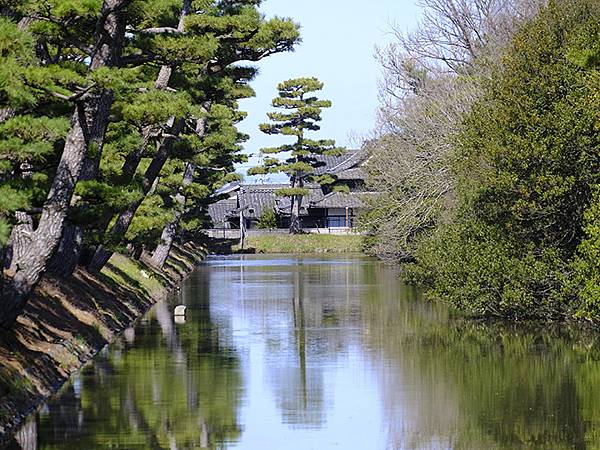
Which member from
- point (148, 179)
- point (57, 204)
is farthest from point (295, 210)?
point (57, 204)

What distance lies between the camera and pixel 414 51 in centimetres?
3747

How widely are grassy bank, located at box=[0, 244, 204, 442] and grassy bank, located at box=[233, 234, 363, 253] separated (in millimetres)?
34095

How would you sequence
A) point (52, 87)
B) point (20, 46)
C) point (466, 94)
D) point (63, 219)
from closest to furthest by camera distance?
point (20, 46), point (52, 87), point (63, 219), point (466, 94)

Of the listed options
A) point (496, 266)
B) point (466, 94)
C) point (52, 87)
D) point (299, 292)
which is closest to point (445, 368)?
point (496, 266)

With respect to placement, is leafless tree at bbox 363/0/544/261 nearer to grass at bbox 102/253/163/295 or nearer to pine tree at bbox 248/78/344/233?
grass at bbox 102/253/163/295

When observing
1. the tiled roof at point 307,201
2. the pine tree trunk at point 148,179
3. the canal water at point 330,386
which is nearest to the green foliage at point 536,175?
the canal water at point 330,386

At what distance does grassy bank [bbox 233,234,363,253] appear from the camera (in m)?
66.2

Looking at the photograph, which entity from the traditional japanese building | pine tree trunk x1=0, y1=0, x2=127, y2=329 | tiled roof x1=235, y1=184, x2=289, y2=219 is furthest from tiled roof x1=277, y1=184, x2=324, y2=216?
pine tree trunk x1=0, y1=0, x2=127, y2=329

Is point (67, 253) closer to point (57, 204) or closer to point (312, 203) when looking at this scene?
point (57, 204)

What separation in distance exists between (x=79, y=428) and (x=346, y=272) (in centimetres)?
3227

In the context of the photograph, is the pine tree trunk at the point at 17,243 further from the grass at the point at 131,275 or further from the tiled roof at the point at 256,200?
the tiled roof at the point at 256,200

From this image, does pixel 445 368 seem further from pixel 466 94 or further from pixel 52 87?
pixel 466 94

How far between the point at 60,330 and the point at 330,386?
15.9 feet

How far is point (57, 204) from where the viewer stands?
50.3ft
